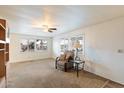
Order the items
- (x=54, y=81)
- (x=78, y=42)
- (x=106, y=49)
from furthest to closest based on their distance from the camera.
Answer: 1. (x=78, y=42)
2. (x=106, y=49)
3. (x=54, y=81)

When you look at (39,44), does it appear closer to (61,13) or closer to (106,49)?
(106,49)

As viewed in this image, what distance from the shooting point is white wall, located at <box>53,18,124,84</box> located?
3887 millimetres

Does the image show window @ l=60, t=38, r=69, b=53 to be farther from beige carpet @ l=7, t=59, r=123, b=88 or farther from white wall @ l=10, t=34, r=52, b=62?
beige carpet @ l=7, t=59, r=123, b=88

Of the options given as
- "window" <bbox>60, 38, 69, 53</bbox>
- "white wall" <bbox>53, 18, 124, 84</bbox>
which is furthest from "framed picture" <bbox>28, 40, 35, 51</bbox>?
"white wall" <bbox>53, 18, 124, 84</bbox>

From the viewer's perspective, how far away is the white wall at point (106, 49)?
389 cm

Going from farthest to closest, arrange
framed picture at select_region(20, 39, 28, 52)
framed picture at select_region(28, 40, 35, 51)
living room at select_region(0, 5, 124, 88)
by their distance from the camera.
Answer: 1. framed picture at select_region(28, 40, 35, 51)
2. framed picture at select_region(20, 39, 28, 52)
3. living room at select_region(0, 5, 124, 88)

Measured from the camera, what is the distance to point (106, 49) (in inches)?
175

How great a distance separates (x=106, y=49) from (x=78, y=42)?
1.57 meters

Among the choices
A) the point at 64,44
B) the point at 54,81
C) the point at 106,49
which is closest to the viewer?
the point at 54,81

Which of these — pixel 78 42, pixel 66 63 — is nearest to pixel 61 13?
pixel 78 42

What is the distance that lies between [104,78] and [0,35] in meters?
3.86
